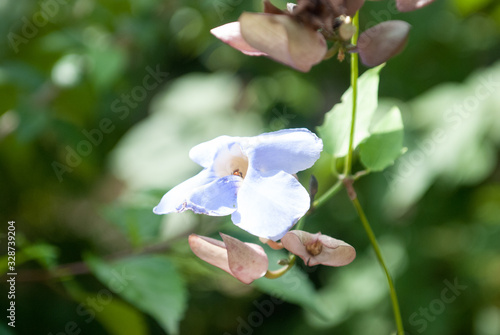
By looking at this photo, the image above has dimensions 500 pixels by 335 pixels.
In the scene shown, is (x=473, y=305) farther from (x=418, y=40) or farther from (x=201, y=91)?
(x=201, y=91)

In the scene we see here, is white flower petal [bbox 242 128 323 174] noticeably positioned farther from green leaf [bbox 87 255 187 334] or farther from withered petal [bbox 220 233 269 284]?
green leaf [bbox 87 255 187 334]

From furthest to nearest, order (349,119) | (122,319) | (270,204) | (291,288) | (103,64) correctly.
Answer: (103,64)
(122,319)
(291,288)
(349,119)
(270,204)

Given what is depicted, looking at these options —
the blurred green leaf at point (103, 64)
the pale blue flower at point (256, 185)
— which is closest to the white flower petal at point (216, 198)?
the pale blue flower at point (256, 185)

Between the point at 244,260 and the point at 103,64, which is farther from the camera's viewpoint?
the point at 103,64

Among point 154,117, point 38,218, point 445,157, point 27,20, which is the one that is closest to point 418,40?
point 445,157

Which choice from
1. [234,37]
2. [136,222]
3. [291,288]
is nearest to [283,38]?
[234,37]

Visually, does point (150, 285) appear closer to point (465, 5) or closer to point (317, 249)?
point (317, 249)

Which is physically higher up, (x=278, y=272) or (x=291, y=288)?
(x=278, y=272)
